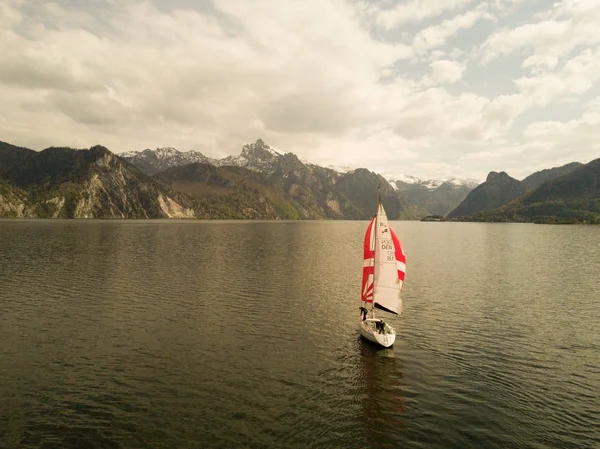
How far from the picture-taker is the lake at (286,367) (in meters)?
21.9

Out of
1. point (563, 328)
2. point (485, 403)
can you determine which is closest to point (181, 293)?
point (485, 403)

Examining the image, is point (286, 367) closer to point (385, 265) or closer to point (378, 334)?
point (378, 334)

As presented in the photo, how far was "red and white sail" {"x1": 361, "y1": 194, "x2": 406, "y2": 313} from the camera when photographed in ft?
126

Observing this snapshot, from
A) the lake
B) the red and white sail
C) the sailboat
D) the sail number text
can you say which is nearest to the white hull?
the sailboat

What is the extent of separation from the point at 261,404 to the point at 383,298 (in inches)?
743

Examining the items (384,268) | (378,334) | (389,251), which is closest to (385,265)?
(384,268)

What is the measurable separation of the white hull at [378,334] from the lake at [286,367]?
111 centimetres

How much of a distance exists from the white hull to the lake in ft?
3.65

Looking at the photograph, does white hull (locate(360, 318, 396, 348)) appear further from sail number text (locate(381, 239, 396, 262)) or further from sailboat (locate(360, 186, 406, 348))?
sail number text (locate(381, 239, 396, 262))

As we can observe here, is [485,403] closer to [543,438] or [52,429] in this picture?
[543,438]

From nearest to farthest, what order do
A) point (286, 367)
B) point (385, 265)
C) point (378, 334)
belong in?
point (286, 367) → point (378, 334) → point (385, 265)

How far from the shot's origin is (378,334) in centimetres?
3528

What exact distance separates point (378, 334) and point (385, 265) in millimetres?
7417

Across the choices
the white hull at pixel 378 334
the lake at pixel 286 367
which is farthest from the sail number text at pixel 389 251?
the lake at pixel 286 367
